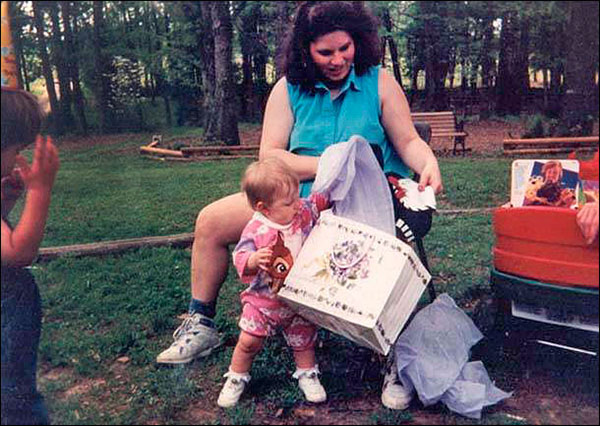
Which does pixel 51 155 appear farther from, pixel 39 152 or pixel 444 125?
pixel 444 125

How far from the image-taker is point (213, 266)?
252 centimetres

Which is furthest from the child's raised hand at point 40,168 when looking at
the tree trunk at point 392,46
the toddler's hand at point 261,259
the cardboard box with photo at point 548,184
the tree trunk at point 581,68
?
the tree trunk at point 581,68

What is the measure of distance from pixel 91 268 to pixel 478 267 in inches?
77.0

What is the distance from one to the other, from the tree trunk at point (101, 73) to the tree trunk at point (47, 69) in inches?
13.6

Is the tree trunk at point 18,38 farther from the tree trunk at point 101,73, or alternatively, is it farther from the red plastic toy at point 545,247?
the red plastic toy at point 545,247

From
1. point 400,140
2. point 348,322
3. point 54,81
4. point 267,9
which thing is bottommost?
point 348,322

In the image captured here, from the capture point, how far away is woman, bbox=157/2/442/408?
236cm

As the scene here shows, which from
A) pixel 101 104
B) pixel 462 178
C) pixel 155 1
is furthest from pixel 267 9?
pixel 462 178

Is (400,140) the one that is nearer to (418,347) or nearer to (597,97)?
(418,347)

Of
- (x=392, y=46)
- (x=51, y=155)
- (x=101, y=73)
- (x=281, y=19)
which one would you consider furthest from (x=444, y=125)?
(x=51, y=155)

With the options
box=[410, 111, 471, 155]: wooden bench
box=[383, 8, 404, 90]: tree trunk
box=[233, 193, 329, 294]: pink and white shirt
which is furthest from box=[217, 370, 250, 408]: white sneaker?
box=[410, 111, 471, 155]: wooden bench

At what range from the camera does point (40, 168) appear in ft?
5.56

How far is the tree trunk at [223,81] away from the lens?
290 centimetres

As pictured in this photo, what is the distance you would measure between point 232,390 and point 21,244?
0.82m
